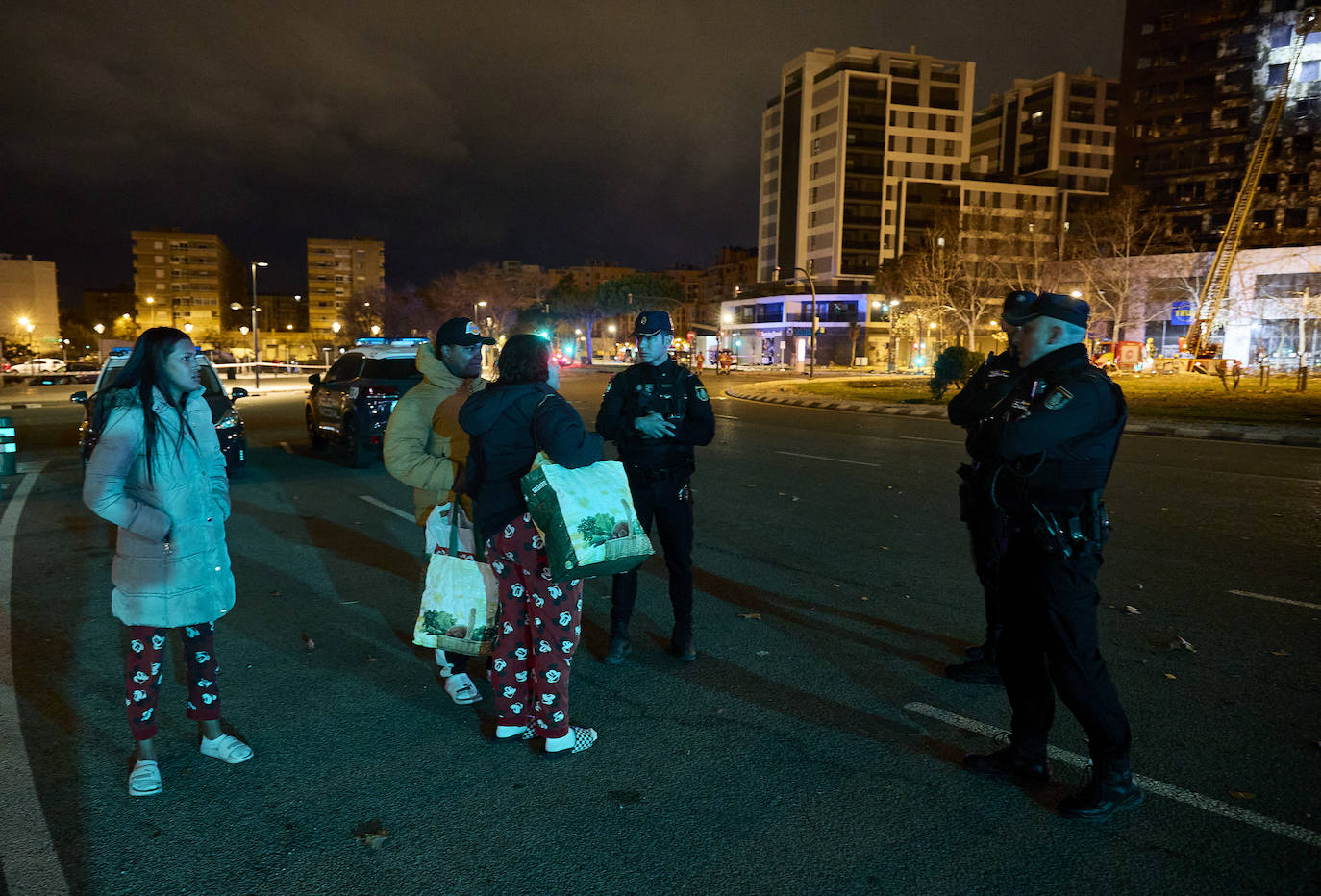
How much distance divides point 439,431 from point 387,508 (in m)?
5.94

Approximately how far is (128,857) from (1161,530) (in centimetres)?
882

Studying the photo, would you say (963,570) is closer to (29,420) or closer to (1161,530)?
(1161,530)

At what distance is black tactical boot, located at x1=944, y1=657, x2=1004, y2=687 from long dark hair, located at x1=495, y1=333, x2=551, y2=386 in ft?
9.52

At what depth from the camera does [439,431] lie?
420cm

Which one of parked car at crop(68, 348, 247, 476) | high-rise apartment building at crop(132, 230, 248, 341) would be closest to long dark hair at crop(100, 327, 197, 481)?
parked car at crop(68, 348, 247, 476)

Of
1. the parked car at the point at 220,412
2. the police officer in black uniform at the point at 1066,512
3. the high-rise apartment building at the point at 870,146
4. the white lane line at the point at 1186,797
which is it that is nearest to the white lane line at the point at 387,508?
the parked car at the point at 220,412

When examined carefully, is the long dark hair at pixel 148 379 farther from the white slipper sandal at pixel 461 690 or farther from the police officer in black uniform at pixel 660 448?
the police officer in black uniform at pixel 660 448

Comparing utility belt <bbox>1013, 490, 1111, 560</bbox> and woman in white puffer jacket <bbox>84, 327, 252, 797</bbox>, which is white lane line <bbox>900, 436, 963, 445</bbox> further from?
woman in white puffer jacket <bbox>84, 327, 252, 797</bbox>

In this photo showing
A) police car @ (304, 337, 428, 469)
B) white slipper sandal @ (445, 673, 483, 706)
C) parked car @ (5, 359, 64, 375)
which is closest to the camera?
white slipper sandal @ (445, 673, 483, 706)

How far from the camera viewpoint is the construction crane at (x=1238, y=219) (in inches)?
1785

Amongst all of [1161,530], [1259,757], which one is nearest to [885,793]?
[1259,757]

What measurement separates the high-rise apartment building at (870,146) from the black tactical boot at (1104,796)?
8472 cm

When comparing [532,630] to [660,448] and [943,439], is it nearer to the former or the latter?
[660,448]

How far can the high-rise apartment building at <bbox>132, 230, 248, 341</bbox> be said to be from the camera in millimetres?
139125
